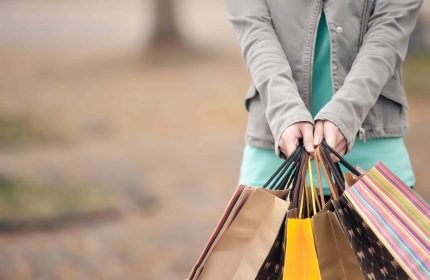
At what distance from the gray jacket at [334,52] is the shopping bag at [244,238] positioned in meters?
0.41

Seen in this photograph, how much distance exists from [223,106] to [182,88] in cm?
160

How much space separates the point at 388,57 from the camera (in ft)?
9.55

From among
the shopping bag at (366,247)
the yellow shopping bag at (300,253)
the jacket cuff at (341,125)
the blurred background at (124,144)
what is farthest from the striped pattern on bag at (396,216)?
the blurred background at (124,144)

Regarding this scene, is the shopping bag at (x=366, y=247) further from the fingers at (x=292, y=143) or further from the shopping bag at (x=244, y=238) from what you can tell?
the fingers at (x=292, y=143)

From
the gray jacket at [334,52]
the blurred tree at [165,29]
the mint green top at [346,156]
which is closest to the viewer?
the gray jacket at [334,52]

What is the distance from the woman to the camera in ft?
9.49

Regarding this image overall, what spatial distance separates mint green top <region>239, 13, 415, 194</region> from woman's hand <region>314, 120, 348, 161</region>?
271 mm

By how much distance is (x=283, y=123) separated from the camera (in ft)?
8.98

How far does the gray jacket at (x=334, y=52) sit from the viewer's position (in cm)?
287

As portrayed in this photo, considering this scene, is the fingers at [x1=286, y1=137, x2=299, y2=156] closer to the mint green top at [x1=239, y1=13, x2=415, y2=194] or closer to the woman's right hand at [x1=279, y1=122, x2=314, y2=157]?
the woman's right hand at [x1=279, y1=122, x2=314, y2=157]

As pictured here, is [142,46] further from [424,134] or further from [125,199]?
[125,199]

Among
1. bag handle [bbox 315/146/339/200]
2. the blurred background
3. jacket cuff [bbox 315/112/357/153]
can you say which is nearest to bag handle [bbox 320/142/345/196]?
bag handle [bbox 315/146/339/200]

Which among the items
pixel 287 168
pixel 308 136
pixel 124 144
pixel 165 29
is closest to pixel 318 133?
pixel 308 136

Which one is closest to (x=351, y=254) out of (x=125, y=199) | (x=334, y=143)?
(x=334, y=143)
